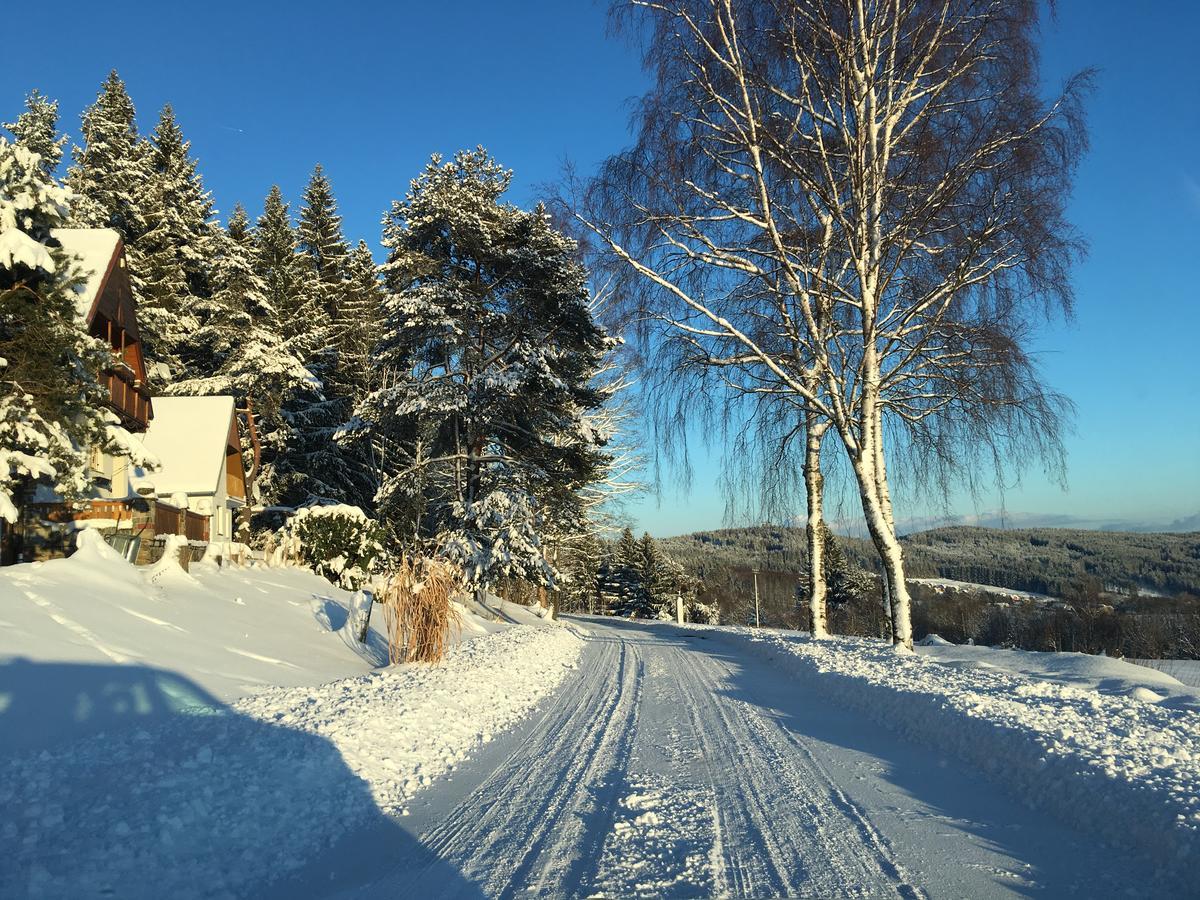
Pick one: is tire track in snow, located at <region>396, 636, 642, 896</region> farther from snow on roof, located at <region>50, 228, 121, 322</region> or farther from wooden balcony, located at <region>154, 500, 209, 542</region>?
snow on roof, located at <region>50, 228, 121, 322</region>

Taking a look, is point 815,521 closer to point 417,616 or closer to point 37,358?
point 417,616

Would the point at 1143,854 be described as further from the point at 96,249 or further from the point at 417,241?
the point at 96,249

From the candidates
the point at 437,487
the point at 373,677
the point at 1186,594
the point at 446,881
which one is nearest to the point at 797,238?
the point at 373,677

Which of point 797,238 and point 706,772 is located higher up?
point 797,238

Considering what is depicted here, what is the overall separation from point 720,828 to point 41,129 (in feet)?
129

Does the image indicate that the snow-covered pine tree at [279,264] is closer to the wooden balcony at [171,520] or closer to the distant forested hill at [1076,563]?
the wooden balcony at [171,520]

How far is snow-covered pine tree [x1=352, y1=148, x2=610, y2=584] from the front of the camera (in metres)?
20.7

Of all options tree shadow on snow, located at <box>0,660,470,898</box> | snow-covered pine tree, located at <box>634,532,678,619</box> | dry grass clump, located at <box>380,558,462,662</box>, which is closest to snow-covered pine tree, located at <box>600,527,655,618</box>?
snow-covered pine tree, located at <box>634,532,678,619</box>

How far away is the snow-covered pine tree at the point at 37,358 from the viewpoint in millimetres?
9719

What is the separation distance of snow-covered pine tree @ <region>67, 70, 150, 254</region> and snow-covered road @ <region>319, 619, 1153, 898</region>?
31.1 metres

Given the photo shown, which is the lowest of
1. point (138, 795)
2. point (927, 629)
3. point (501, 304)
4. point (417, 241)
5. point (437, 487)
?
point (927, 629)

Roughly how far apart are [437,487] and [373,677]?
49.1 ft

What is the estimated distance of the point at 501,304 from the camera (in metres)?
22.8

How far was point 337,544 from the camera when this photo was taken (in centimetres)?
1972
